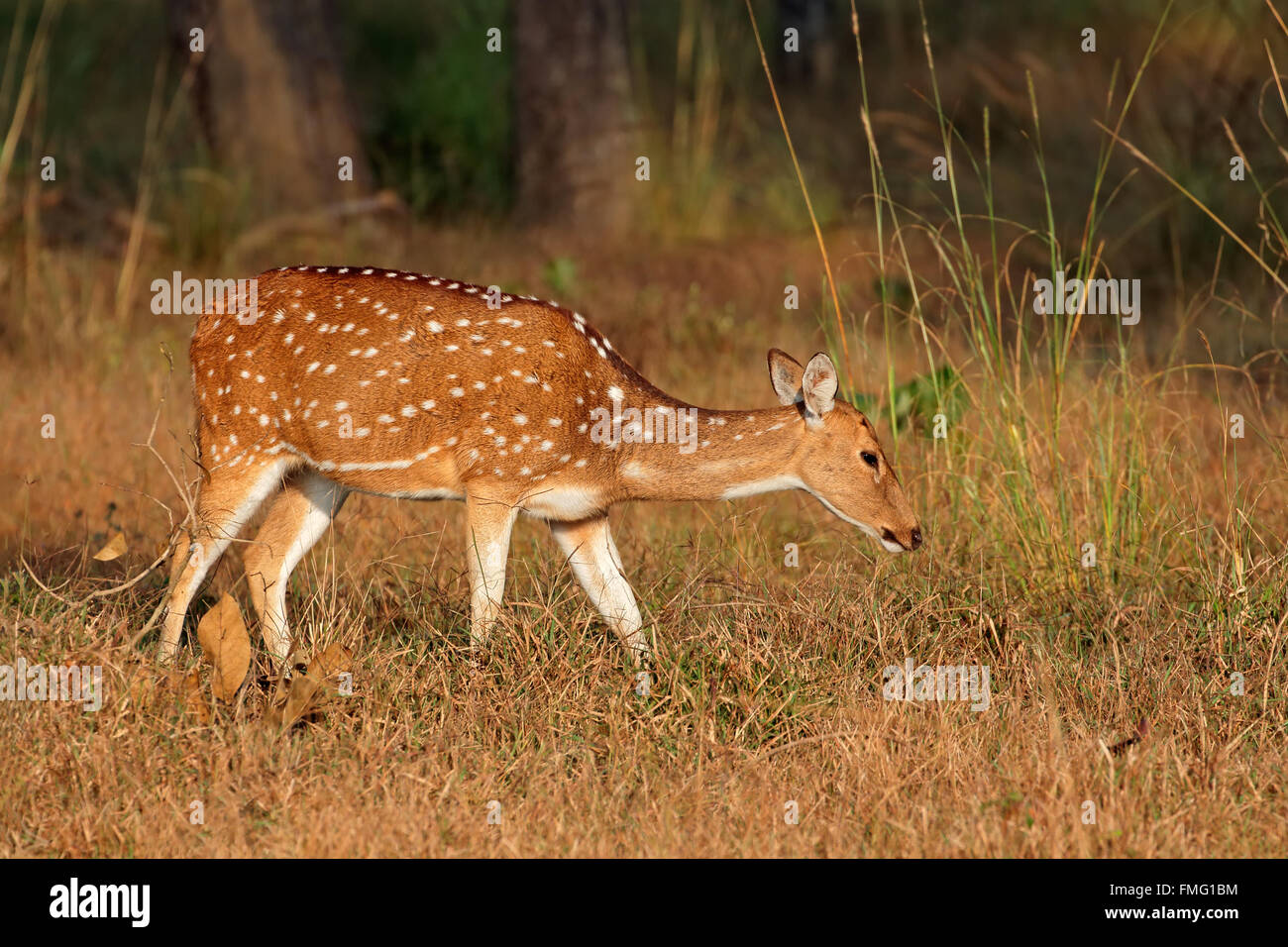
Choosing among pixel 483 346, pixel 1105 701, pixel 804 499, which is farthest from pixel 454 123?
pixel 1105 701

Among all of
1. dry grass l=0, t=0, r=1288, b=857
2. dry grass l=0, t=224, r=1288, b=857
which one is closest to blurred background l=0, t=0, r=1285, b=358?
dry grass l=0, t=0, r=1288, b=857

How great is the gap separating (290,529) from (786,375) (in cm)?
195

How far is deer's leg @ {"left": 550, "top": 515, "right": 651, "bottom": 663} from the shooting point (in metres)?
5.74

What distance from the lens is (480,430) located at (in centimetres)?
569

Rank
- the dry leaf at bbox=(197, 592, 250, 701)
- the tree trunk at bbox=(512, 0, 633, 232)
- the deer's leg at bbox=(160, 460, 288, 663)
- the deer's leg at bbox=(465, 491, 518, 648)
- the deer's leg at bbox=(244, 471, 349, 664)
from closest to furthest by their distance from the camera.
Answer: the dry leaf at bbox=(197, 592, 250, 701)
the deer's leg at bbox=(465, 491, 518, 648)
the deer's leg at bbox=(160, 460, 288, 663)
the deer's leg at bbox=(244, 471, 349, 664)
the tree trunk at bbox=(512, 0, 633, 232)

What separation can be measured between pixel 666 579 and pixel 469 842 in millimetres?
1940

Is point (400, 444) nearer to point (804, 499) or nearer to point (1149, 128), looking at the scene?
point (804, 499)

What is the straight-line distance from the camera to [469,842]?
14.5 ft

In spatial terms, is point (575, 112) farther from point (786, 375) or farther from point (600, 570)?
point (600, 570)

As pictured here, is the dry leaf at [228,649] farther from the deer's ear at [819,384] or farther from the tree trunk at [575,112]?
the tree trunk at [575,112]

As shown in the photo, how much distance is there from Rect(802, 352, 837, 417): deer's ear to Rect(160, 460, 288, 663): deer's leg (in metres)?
1.89

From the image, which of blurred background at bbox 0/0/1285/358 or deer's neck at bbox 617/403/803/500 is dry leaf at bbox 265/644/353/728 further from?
blurred background at bbox 0/0/1285/358

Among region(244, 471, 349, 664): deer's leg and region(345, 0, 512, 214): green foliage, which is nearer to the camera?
region(244, 471, 349, 664): deer's leg

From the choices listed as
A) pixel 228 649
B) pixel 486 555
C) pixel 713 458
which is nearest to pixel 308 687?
pixel 228 649
